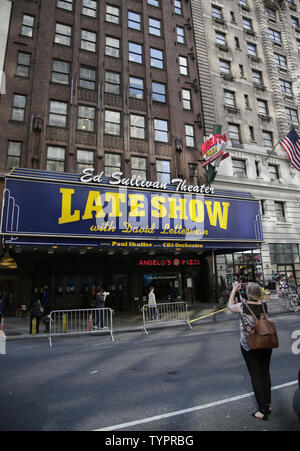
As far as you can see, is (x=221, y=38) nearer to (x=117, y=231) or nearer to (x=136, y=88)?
(x=136, y=88)

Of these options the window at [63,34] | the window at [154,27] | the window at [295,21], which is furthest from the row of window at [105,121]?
the window at [295,21]

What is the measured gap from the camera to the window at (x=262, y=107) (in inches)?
1190

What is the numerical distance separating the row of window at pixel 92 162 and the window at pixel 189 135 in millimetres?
2161

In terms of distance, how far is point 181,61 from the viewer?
27.3 meters

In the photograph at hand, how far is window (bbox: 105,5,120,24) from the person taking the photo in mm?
24781

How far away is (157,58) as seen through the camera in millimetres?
25875

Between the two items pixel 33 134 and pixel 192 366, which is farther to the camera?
pixel 33 134

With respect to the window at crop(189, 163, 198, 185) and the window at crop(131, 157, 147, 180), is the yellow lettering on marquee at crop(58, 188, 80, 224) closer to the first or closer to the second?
the window at crop(131, 157, 147, 180)

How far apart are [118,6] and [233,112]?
14701mm

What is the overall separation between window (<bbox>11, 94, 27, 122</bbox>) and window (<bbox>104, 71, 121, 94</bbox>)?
6587mm

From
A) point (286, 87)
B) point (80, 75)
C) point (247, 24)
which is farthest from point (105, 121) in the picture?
point (247, 24)

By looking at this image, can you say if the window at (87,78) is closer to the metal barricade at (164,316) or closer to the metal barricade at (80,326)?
the metal barricade at (80,326)

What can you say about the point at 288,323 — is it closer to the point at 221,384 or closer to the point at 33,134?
the point at 221,384
